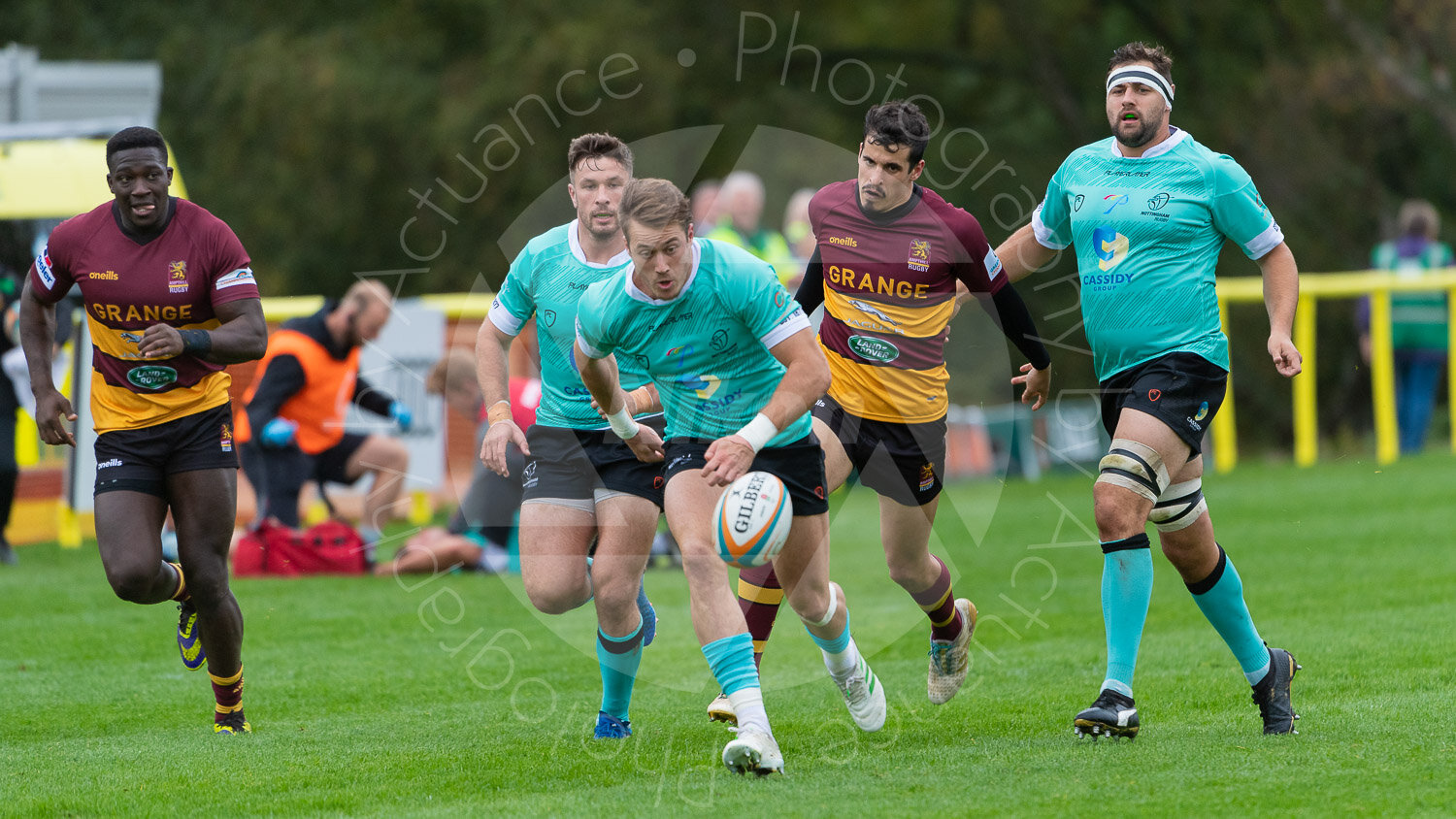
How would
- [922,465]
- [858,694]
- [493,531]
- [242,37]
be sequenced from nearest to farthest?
[858,694] < [922,465] < [493,531] < [242,37]

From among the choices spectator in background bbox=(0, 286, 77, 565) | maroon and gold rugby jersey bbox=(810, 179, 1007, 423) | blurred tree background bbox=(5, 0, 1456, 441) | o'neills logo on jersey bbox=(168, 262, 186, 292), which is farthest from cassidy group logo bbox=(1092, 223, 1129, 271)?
blurred tree background bbox=(5, 0, 1456, 441)

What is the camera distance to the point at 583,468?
617cm

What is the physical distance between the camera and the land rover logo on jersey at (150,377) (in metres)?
6.23

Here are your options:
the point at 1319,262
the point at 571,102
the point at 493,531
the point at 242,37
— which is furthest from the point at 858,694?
the point at 242,37

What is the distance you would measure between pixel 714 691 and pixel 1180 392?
2646 mm

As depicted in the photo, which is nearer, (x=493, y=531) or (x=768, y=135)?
(x=493, y=531)

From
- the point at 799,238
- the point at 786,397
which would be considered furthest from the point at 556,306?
the point at 799,238

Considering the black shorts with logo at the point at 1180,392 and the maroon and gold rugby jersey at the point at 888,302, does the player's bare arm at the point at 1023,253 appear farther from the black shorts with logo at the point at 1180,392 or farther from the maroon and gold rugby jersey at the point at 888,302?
the black shorts with logo at the point at 1180,392

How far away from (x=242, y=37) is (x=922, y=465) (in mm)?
21646

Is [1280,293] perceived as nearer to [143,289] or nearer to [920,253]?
[920,253]

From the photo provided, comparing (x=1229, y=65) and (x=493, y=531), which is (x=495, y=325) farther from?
(x=1229, y=65)

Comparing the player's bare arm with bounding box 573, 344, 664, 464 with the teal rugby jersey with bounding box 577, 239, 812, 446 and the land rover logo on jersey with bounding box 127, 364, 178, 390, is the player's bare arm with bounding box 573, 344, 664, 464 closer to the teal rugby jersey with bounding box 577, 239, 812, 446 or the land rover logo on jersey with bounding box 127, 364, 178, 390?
the teal rugby jersey with bounding box 577, 239, 812, 446

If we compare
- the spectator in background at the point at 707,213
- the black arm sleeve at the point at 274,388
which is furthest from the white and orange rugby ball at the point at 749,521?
the spectator in background at the point at 707,213

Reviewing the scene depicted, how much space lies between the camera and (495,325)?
20.8ft
